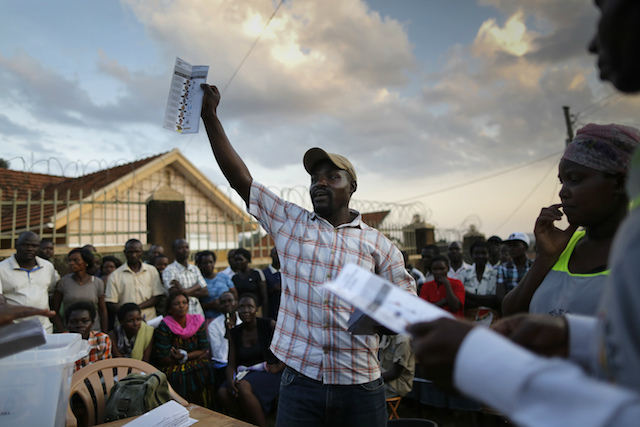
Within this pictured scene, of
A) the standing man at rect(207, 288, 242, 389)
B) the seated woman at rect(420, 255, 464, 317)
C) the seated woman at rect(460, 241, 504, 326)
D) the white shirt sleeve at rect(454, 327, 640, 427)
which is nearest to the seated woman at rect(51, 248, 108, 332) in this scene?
the standing man at rect(207, 288, 242, 389)

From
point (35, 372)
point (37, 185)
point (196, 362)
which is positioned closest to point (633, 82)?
point (35, 372)

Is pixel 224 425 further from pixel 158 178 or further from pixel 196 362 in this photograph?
pixel 158 178

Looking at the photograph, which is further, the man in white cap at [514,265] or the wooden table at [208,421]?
the man in white cap at [514,265]

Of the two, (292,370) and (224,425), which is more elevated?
(292,370)

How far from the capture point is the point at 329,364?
6.75ft

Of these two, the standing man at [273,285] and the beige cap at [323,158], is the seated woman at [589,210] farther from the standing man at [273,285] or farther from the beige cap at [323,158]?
the standing man at [273,285]

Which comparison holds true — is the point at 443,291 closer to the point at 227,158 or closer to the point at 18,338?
the point at 227,158

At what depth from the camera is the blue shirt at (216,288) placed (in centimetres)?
564

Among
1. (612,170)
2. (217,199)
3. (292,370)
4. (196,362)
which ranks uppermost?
(217,199)

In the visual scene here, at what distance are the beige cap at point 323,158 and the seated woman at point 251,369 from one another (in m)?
2.74

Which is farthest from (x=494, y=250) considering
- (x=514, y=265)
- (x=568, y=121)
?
(x=568, y=121)

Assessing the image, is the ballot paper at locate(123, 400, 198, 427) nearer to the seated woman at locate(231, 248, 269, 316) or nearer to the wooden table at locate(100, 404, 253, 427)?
the wooden table at locate(100, 404, 253, 427)

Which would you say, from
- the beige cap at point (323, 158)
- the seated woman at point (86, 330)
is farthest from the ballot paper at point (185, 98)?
the seated woman at point (86, 330)

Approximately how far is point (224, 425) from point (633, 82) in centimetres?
246
